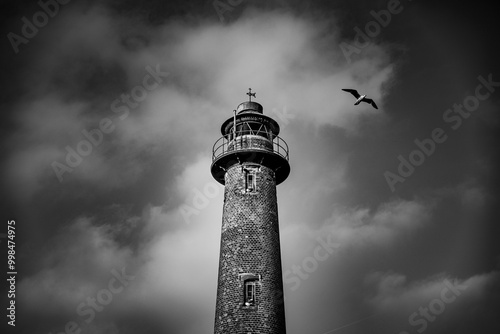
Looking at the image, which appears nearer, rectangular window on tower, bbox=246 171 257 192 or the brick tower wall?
the brick tower wall

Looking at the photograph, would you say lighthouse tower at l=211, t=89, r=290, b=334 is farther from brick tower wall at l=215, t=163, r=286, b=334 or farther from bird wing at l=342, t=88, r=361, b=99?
bird wing at l=342, t=88, r=361, b=99

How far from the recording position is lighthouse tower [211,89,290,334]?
21.5 metres

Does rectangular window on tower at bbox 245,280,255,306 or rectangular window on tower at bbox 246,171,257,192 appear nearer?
rectangular window on tower at bbox 245,280,255,306

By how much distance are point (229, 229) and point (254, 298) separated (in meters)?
3.49

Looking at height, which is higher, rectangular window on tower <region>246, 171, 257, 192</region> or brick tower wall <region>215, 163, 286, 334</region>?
rectangular window on tower <region>246, 171, 257, 192</region>

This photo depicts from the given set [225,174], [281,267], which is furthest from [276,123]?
[281,267]

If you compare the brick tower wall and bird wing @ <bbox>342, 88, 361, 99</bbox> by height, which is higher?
bird wing @ <bbox>342, 88, 361, 99</bbox>

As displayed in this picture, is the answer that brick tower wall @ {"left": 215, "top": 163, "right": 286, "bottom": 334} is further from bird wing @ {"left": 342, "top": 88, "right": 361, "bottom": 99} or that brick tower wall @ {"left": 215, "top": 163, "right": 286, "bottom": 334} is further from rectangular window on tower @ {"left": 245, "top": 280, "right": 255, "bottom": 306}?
bird wing @ {"left": 342, "top": 88, "right": 361, "bottom": 99}

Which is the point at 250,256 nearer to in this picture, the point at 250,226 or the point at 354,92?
the point at 250,226

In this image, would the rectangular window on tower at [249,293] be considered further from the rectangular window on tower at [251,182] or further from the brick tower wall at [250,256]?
the rectangular window on tower at [251,182]

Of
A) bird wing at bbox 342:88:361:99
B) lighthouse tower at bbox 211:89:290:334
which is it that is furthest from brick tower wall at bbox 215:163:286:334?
bird wing at bbox 342:88:361:99

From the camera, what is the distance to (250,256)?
22422 millimetres

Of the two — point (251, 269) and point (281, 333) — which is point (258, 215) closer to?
point (251, 269)

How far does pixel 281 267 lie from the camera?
23.3 meters
